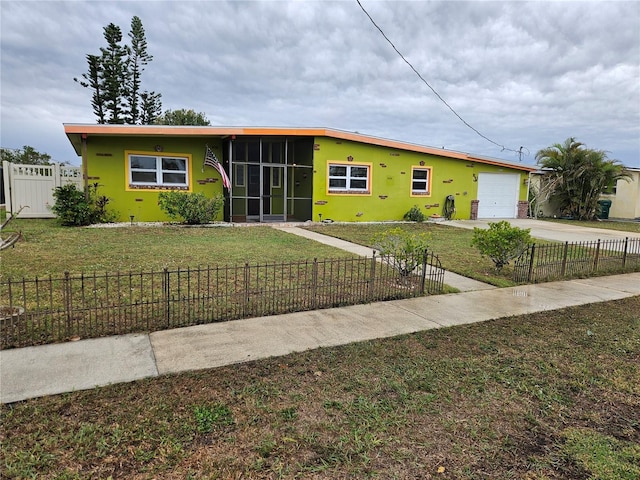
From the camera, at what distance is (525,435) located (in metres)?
2.73

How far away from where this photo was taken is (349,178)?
16281 millimetres

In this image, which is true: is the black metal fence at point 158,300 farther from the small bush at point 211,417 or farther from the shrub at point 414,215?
the shrub at point 414,215

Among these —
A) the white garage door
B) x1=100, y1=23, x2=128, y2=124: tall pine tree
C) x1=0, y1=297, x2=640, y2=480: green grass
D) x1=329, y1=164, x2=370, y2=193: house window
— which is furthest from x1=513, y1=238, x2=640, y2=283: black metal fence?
x1=100, y1=23, x2=128, y2=124: tall pine tree

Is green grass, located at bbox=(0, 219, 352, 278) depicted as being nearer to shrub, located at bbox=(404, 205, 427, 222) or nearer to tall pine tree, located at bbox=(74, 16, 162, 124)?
shrub, located at bbox=(404, 205, 427, 222)

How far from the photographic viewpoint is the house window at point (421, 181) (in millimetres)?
17797

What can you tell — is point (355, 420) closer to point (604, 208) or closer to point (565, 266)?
point (565, 266)

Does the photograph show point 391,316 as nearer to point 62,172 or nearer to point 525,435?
point 525,435

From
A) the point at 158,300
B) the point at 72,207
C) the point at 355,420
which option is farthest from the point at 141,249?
the point at 355,420

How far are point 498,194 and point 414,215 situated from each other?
19.3 feet

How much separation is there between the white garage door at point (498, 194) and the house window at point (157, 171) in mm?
13622

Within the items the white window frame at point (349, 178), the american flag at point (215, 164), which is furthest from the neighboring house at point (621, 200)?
the american flag at point (215, 164)

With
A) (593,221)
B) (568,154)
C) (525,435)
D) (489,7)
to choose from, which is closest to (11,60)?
(489,7)

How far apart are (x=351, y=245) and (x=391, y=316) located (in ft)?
17.9

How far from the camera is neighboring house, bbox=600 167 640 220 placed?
2322cm
